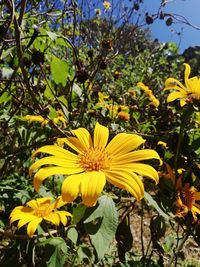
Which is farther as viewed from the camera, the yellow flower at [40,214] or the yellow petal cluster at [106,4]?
the yellow petal cluster at [106,4]

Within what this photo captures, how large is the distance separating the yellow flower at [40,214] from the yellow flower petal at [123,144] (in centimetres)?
26

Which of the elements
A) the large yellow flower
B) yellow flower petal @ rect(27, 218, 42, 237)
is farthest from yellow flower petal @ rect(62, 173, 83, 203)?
yellow flower petal @ rect(27, 218, 42, 237)

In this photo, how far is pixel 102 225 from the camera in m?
0.70

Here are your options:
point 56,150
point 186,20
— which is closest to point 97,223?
point 56,150

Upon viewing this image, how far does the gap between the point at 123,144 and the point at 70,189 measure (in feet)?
0.85

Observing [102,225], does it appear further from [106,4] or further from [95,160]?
[106,4]

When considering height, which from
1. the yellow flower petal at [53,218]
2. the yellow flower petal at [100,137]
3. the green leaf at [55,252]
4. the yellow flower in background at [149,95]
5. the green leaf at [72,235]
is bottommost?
the green leaf at [55,252]

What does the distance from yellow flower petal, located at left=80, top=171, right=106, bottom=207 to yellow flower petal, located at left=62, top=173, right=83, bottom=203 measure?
0.03ft

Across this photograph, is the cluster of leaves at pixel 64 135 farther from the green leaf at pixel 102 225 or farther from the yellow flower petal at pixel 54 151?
the yellow flower petal at pixel 54 151

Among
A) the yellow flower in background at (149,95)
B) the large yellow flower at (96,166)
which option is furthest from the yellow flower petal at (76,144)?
the yellow flower in background at (149,95)

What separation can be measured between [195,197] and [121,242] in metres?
0.28

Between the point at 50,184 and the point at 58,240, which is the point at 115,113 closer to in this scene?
the point at 50,184

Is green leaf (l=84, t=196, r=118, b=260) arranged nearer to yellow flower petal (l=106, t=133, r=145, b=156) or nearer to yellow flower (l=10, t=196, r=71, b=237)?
yellow flower petal (l=106, t=133, r=145, b=156)

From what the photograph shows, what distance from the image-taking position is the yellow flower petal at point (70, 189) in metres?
0.69
